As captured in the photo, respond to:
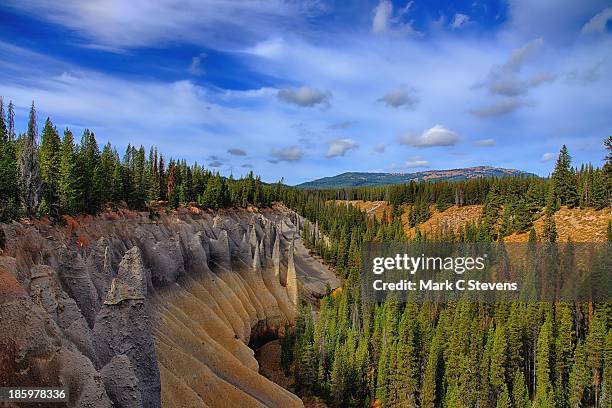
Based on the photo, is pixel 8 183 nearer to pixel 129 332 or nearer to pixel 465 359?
pixel 129 332

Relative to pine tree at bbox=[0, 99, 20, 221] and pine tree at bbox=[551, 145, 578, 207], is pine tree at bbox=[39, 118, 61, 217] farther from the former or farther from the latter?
pine tree at bbox=[551, 145, 578, 207]

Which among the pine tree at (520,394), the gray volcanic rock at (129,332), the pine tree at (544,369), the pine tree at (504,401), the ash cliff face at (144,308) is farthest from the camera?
the pine tree at (520,394)

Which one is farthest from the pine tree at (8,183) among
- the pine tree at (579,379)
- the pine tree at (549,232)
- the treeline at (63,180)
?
the pine tree at (549,232)

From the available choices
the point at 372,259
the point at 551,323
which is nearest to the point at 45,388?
the point at 551,323

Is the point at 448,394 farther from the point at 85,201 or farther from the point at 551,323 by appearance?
the point at 85,201

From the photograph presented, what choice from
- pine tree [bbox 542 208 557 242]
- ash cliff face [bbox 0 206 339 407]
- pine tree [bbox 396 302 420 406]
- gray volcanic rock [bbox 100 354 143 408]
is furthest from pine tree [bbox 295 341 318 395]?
pine tree [bbox 542 208 557 242]

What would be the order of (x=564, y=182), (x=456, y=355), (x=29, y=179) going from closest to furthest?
(x=456, y=355) < (x=29, y=179) < (x=564, y=182)

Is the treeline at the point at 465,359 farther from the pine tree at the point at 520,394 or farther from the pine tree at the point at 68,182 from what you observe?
the pine tree at the point at 68,182

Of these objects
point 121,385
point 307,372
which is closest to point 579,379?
point 307,372
